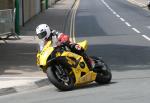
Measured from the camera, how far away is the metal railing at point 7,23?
78.7ft

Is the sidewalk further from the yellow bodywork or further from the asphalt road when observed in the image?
the yellow bodywork

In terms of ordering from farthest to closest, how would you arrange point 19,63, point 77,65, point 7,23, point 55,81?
point 7,23, point 19,63, point 77,65, point 55,81

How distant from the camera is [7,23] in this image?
2461cm

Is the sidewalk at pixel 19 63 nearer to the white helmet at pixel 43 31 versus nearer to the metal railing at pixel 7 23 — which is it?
the metal railing at pixel 7 23

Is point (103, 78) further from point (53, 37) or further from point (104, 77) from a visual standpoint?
point (53, 37)

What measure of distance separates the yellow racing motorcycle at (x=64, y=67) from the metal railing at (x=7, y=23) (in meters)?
11.2

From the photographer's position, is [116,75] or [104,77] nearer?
[104,77]

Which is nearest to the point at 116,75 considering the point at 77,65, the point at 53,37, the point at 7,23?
the point at 77,65

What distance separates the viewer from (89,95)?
11.7 metres

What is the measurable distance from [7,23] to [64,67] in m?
12.2

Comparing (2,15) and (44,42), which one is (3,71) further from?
(2,15)

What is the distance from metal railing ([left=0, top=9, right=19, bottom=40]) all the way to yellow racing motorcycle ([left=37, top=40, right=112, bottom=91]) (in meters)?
11.2

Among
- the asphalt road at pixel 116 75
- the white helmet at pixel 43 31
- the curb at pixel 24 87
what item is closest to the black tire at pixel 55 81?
the asphalt road at pixel 116 75

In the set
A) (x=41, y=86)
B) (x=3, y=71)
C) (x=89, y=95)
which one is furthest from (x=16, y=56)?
(x=89, y=95)
